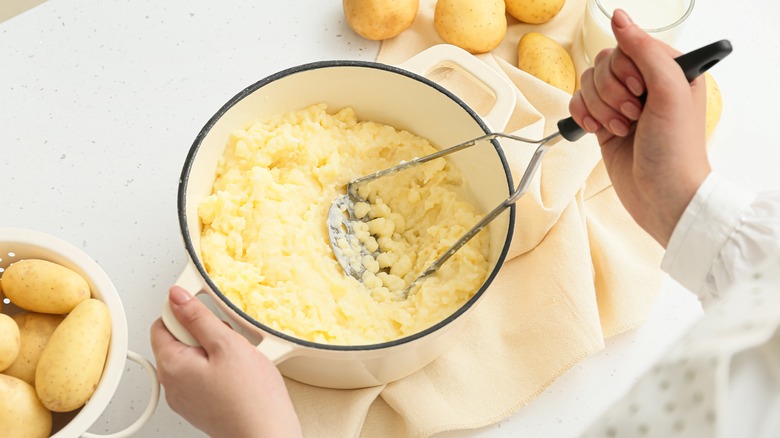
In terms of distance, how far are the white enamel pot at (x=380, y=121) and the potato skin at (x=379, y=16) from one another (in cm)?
14

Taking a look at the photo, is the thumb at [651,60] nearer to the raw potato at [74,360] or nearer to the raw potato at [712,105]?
the raw potato at [712,105]

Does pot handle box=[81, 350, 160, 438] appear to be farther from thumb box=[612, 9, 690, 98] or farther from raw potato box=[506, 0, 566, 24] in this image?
raw potato box=[506, 0, 566, 24]

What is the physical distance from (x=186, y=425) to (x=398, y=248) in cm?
31

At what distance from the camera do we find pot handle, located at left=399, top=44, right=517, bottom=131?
861 mm

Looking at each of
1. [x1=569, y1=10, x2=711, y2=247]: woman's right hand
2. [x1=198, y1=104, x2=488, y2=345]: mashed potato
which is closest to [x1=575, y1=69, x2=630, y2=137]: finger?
[x1=569, y1=10, x2=711, y2=247]: woman's right hand

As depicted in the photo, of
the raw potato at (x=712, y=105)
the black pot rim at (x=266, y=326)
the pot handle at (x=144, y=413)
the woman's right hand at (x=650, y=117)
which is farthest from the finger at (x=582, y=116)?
the pot handle at (x=144, y=413)

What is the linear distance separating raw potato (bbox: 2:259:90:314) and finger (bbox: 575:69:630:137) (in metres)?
0.50

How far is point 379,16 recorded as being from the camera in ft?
3.31

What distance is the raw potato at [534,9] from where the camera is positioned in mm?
1061

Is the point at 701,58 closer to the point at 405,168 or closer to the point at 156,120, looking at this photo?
the point at 405,168

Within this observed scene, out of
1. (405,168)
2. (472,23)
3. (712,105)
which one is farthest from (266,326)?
(712,105)

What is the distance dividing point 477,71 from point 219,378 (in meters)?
0.45

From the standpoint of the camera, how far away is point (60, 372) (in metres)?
0.68

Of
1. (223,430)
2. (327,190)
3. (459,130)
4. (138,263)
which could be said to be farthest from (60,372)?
(459,130)
